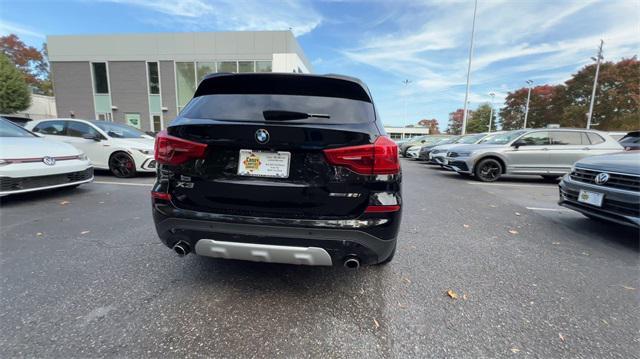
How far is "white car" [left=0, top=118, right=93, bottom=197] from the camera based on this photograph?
4.14m

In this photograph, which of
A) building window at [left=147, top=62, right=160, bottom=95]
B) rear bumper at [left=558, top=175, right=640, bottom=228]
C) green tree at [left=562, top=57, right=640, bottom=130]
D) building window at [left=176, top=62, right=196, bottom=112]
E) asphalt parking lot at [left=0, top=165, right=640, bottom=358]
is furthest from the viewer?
green tree at [left=562, top=57, right=640, bottom=130]

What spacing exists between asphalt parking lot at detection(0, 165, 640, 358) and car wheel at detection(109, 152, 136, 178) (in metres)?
3.35

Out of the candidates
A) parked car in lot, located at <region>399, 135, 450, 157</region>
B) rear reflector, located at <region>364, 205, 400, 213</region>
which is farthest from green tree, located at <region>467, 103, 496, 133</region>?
rear reflector, located at <region>364, 205, 400, 213</region>

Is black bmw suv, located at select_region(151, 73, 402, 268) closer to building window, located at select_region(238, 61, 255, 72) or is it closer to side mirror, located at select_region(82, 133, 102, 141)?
side mirror, located at select_region(82, 133, 102, 141)

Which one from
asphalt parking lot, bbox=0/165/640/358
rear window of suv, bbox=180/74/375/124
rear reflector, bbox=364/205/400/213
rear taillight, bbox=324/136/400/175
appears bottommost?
asphalt parking lot, bbox=0/165/640/358

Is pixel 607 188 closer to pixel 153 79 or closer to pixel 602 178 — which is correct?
pixel 602 178

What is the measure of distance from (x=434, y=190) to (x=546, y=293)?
14.4 ft

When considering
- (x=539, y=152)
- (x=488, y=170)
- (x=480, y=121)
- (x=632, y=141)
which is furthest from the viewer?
(x=480, y=121)

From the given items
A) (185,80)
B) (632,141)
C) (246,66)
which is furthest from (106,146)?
(185,80)

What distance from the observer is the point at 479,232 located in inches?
149

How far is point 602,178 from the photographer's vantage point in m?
3.48

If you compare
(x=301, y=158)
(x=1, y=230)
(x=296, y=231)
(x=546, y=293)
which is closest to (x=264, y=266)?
(x=296, y=231)

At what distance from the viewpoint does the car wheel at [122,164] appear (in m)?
6.89

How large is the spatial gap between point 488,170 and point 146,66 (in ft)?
79.6
